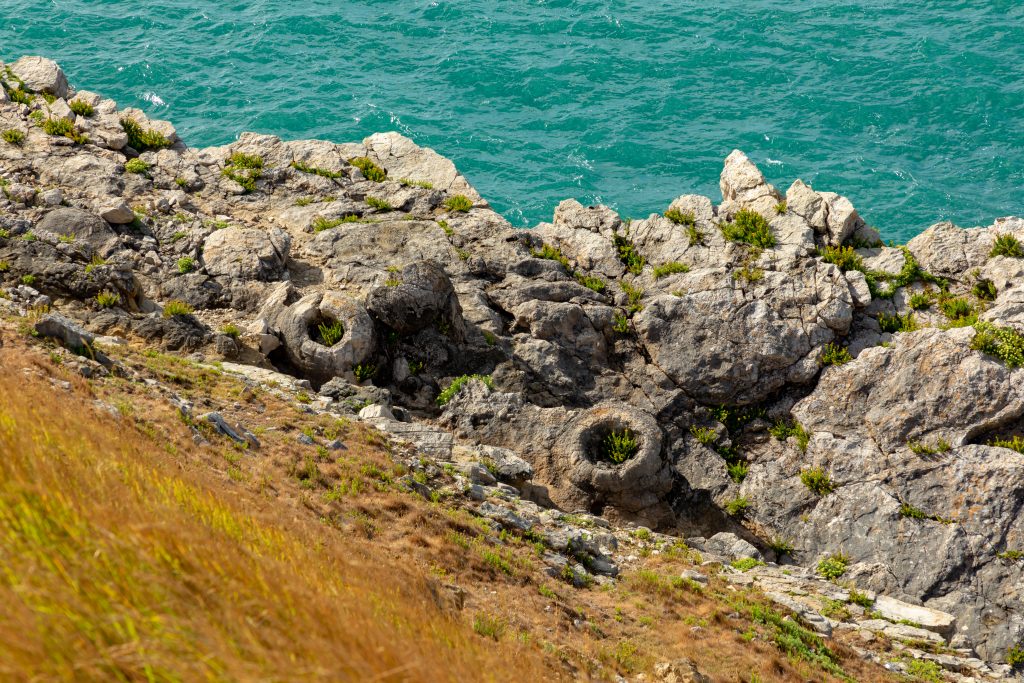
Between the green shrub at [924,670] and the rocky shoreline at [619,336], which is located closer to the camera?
the green shrub at [924,670]

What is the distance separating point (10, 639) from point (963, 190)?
50.0 meters

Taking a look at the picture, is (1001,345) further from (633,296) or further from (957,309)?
(633,296)

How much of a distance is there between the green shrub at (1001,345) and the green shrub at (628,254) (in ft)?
34.5

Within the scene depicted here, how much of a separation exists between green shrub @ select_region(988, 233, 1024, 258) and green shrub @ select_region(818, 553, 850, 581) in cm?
1220

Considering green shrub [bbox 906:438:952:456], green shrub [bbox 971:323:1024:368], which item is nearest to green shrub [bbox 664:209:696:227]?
green shrub [bbox 971:323:1024:368]

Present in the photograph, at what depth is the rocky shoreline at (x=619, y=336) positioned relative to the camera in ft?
66.2

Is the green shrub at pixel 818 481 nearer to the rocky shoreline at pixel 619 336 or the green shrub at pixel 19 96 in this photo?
the rocky shoreline at pixel 619 336

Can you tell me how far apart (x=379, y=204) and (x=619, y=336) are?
10335 mm

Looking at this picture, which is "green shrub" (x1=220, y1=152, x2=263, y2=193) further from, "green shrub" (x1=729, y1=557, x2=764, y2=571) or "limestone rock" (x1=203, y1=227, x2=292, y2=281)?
"green shrub" (x1=729, y1=557, x2=764, y2=571)

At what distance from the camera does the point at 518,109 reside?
5284 centimetres

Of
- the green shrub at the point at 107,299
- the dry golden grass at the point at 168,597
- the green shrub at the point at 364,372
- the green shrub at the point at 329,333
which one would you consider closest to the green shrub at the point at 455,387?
the green shrub at the point at 364,372

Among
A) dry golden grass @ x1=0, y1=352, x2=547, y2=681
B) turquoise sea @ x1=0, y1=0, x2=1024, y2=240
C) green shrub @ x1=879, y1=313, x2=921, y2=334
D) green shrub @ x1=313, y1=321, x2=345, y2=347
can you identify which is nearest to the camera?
dry golden grass @ x1=0, y1=352, x2=547, y2=681

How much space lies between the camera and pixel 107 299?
70.7ft

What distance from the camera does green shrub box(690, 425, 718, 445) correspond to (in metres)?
24.2
